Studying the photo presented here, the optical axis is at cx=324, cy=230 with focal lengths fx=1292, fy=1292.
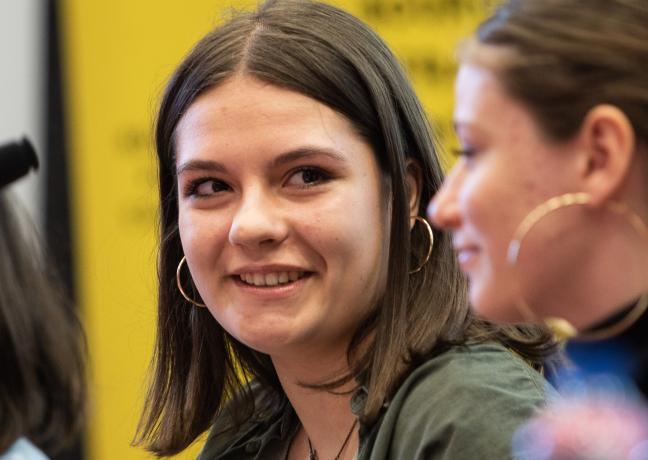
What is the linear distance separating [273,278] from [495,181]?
0.54 m

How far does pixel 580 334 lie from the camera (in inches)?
41.2

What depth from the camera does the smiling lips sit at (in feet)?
5.12

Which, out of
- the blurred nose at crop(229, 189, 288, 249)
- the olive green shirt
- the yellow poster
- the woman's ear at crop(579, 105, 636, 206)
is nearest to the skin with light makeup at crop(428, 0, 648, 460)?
the woman's ear at crop(579, 105, 636, 206)

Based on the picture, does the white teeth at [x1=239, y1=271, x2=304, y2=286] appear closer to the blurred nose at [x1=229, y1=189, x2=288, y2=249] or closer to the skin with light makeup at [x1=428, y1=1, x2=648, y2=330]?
the blurred nose at [x1=229, y1=189, x2=288, y2=249]

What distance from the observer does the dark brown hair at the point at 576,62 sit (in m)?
1.03

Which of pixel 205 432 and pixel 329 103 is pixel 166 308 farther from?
pixel 329 103

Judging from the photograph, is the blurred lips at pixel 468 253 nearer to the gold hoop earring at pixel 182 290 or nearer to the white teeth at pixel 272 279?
the white teeth at pixel 272 279

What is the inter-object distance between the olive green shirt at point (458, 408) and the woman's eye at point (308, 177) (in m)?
0.26

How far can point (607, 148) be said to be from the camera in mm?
1022

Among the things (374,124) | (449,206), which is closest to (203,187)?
(374,124)

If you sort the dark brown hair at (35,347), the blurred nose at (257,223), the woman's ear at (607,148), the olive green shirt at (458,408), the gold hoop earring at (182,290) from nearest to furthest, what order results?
the woman's ear at (607,148) → the olive green shirt at (458,408) → the blurred nose at (257,223) → the gold hoop earring at (182,290) → the dark brown hair at (35,347)

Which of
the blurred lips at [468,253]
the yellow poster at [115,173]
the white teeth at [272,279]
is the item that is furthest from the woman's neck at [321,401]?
the yellow poster at [115,173]

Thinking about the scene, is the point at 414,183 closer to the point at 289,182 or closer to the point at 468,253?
the point at 289,182

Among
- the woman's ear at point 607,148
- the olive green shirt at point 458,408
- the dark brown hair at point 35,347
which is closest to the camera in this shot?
the woman's ear at point 607,148
